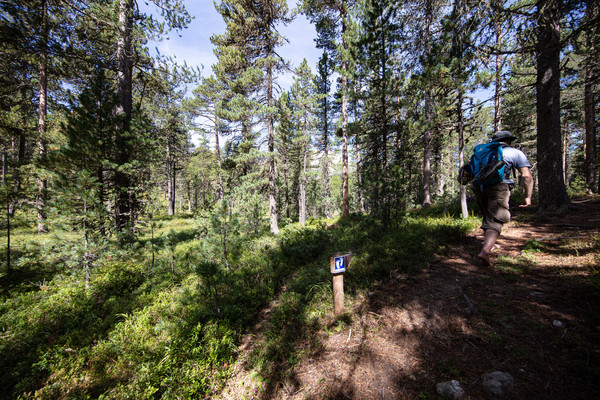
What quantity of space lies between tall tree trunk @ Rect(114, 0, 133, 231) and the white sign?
6.46 m

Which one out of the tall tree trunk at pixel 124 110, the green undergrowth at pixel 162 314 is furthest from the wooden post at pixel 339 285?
the tall tree trunk at pixel 124 110

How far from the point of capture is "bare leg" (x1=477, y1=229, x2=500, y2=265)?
11.4 ft

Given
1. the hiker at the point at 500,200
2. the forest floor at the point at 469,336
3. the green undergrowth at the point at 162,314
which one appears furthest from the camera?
the hiker at the point at 500,200

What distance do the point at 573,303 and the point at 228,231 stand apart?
6665 mm

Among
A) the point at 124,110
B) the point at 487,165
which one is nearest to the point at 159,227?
the point at 124,110

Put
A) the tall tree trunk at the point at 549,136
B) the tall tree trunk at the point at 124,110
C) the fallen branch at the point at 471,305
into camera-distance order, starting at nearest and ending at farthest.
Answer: the fallen branch at the point at 471,305 < the tall tree trunk at the point at 549,136 < the tall tree trunk at the point at 124,110

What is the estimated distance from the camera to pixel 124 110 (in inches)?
279

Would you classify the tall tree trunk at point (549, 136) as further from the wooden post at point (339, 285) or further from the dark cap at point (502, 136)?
the wooden post at point (339, 285)

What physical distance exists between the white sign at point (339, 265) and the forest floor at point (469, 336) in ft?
2.58

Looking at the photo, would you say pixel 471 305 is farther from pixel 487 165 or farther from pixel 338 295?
pixel 487 165

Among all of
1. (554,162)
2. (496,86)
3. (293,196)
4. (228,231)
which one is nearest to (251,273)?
(228,231)

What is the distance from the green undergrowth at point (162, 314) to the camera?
296cm

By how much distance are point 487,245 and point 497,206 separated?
718mm

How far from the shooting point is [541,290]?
270 cm
